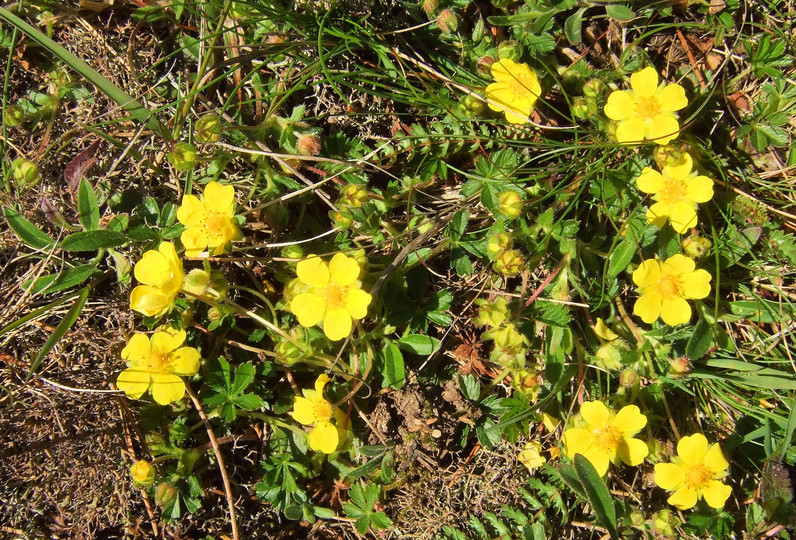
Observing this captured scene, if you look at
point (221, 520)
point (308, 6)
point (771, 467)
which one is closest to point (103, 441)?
point (221, 520)

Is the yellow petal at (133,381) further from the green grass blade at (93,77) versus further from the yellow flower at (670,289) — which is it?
the yellow flower at (670,289)

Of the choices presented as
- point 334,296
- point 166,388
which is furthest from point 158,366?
point 334,296

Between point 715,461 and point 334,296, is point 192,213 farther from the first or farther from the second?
point 715,461

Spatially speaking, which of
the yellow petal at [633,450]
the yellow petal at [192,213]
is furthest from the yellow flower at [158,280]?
the yellow petal at [633,450]

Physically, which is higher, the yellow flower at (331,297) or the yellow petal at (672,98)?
the yellow petal at (672,98)

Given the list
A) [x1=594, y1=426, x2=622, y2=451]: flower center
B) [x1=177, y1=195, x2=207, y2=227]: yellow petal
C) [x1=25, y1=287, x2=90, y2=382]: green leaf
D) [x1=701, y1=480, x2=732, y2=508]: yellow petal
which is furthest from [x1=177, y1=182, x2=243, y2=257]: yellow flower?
[x1=701, y1=480, x2=732, y2=508]: yellow petal

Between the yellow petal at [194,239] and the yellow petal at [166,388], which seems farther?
the yellow petal at [166,388]
